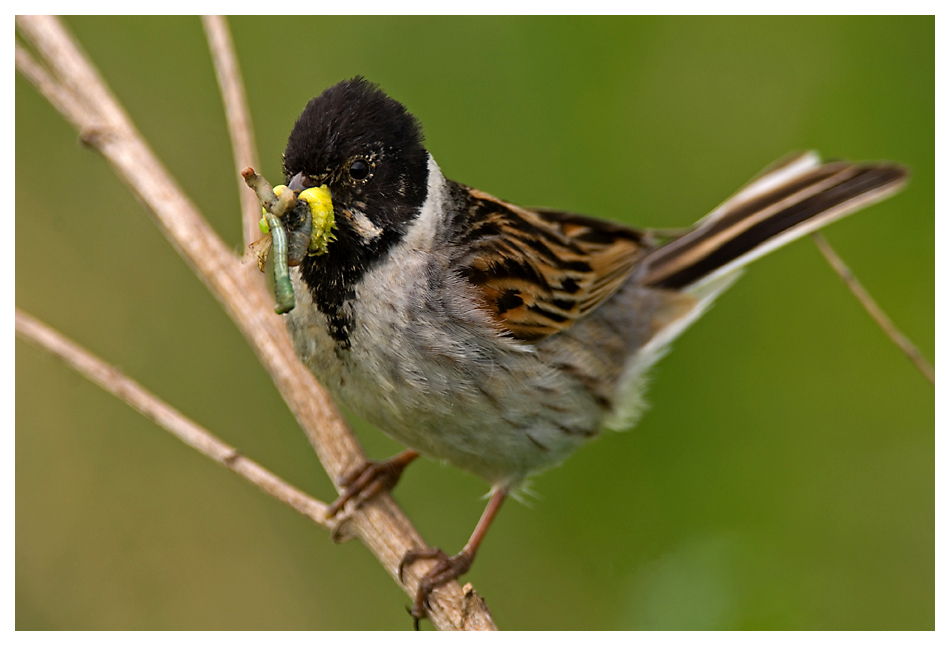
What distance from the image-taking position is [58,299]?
13.5ft

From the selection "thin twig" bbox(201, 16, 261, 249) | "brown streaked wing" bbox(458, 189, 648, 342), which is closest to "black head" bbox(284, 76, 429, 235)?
"brown streaked wing" bbox(458, 189, 648, 342)

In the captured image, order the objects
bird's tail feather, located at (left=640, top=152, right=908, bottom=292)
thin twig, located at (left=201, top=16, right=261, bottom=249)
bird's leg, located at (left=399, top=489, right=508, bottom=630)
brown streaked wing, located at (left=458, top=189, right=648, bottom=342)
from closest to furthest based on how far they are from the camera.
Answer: bird's leg, located at (left=399, top=489, right=508, bottom=630), brown streaked wing, located at (left=458, top=189, right=648, bottom=342), thin twig, located at (left=201, top=16, right=261, bottom=249), bird's tail feather, located at (left=640, top=152, right=908, bottom=292)

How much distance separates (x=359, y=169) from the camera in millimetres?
2498

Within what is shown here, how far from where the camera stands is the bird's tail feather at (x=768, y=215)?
3500 millimetres

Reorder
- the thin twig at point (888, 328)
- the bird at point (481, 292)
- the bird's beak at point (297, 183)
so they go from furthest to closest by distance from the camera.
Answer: the thin twig at point (888, 328), the bird at point (481, 292), the bird's beak at point (297, 183)

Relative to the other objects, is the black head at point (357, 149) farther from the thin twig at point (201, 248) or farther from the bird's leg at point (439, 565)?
the bird's leg at point (439, 565)

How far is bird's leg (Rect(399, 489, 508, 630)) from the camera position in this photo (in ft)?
9.23

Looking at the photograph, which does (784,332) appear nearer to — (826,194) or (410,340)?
(826,194)

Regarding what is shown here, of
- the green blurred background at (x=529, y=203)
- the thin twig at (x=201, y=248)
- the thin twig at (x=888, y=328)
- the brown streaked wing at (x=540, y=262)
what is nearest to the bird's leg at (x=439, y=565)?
the thin twig at (x=201, y=248)

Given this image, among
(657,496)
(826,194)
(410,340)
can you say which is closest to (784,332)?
(826,194)

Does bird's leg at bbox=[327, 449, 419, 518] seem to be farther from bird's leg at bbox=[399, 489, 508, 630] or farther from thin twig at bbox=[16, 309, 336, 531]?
bird's leg at bbox=[399, 489, 508, 630]

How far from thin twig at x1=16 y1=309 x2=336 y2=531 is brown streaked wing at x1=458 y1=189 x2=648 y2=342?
32.4 inches

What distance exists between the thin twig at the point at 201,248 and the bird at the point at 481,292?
0.13 meters

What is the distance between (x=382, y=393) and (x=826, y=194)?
193 cm
